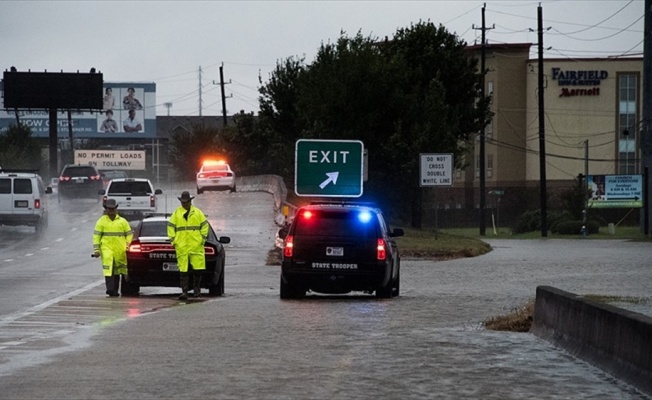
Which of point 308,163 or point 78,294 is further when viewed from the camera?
point 308,163

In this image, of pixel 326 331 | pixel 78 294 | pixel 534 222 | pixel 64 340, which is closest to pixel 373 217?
pixel 78 294

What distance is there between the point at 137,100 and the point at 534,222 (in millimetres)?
68662

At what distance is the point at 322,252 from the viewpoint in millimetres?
25094

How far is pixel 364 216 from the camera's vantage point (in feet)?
82.9

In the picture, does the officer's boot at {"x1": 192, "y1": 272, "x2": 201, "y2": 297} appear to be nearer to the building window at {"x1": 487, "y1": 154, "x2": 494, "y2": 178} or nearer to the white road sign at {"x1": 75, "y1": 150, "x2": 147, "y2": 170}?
the building window at {"x1": 487, "y1": 154, "x2": 494, "y2": 178}

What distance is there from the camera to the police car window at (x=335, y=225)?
25.2 meters

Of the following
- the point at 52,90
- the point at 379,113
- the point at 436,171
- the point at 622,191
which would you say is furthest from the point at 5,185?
the point at 52,90

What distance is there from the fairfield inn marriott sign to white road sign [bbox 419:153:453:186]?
62.3 metres

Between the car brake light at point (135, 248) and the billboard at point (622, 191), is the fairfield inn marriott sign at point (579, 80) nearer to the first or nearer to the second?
the billboard at point (622, 191)

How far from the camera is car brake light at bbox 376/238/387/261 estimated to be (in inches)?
986

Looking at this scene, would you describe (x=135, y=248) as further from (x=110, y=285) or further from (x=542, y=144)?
(x=542, y=144)

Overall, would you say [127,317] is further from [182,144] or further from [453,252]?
[182,144]

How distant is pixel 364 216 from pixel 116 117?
434ft

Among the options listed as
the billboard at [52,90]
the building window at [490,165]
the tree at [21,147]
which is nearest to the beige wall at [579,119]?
the building window at [490,165]
